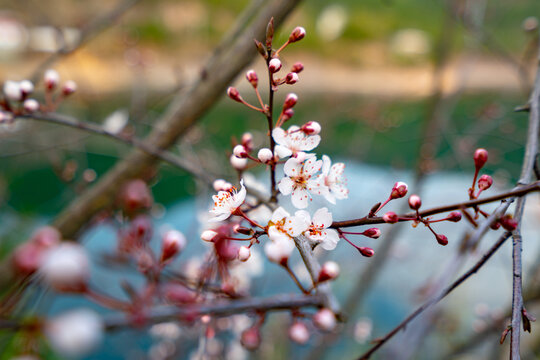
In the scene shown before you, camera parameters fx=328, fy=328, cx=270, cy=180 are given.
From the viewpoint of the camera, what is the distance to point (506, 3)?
162 cm

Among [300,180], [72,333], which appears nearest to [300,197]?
[300,180]

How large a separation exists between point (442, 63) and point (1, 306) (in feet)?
5.28

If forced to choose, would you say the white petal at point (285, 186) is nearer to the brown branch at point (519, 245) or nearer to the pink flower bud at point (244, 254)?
the pink flower bud at point (244, 254)

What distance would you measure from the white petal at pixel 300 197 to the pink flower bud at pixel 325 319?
0.16m

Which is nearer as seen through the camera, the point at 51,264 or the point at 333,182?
the point at 51,264

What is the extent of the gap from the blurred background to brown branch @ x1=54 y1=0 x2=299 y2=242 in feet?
0.22

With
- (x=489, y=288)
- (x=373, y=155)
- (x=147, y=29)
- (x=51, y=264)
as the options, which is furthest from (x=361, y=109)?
(x=147, y=29)

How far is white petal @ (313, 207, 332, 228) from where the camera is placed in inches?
13.6

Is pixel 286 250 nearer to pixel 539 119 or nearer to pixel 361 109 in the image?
pixel 539 119

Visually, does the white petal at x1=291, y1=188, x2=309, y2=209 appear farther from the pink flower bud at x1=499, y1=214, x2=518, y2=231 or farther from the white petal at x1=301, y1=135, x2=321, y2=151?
the pink flower bud at x1=499, y1=214, x2=518, y2=231

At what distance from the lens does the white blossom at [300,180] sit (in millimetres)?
365

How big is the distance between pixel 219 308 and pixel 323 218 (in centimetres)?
17

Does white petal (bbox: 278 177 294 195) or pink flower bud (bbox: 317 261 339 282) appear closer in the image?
pink flower bud (bbox: 317 261 339 282)

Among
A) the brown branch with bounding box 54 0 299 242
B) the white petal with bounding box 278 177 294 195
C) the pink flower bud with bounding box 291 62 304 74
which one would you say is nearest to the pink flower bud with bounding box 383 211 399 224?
the white petal with bounding box 278 177 294 195
